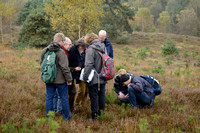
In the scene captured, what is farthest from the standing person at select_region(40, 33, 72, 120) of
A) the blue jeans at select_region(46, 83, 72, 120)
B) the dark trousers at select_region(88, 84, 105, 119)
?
the dark trousers at select_region(88, 84, 105, 119)

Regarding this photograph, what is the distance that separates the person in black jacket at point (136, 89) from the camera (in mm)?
4656

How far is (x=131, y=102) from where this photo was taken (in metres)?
4.87

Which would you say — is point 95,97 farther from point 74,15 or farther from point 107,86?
point 74,15

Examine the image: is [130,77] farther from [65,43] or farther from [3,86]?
[3,86]

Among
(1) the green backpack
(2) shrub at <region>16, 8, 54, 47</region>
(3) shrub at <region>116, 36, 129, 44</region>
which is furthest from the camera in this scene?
(3) shrub at <region>116, 36, 129, 44</region>

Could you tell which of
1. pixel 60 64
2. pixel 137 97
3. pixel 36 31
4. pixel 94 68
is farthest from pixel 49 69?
pixel 36 31

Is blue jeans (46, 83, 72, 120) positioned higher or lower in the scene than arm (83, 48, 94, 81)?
lower

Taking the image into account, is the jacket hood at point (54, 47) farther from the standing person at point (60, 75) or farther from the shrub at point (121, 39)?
the shrub at point (121, 39)

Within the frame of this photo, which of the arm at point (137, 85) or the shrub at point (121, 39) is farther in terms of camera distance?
the shrub at point (121, 39)

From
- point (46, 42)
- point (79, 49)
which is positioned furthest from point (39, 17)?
point (79, 49)

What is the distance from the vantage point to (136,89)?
180 inches

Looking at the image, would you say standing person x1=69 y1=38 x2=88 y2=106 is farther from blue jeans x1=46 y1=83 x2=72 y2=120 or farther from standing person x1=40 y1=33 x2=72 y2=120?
blue jeans x1=46 y1=83 x2=72 y2=120

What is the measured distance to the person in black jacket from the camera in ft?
15.3

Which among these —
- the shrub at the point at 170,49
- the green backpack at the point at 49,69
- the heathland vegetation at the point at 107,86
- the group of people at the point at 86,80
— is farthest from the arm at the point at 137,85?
the shrub at the point at 170,49
